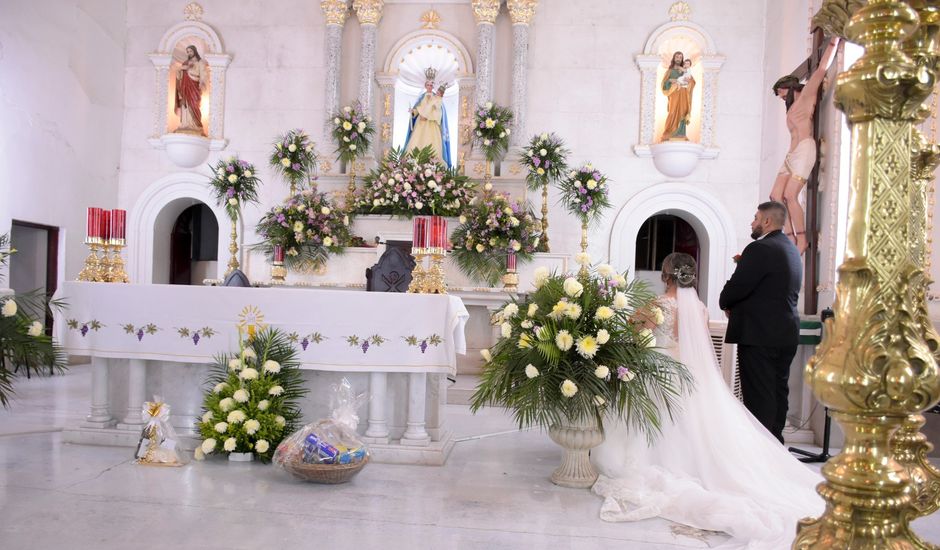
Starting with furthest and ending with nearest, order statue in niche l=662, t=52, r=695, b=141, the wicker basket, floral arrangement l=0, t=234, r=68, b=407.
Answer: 1. statue in niche l=662, t=52, r=695, b=141
2. the wicker basket
3. floral arrangement l=0, t=234, r=68, b=407

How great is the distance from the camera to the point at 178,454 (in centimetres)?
496

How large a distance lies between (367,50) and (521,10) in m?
2.50

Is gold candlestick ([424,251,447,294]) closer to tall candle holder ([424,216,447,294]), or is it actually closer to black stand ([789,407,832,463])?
tall candle holder ([424,216,447,294])

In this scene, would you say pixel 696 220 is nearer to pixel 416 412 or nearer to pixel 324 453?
pixel 416 412

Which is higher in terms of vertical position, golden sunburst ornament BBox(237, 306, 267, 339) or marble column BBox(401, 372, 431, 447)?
golden sunburst ornament BBox(237, 306, 267, 339)

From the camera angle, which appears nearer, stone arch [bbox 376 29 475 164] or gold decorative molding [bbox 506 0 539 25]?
gold decorative molding [bbox 506 0 539 25]

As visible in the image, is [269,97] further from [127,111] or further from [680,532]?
[680,532]

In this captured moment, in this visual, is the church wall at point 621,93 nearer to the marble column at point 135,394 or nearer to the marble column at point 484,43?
the marble column at point 484,43

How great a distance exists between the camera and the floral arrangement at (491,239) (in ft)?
30.2

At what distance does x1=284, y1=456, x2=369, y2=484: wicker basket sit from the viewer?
14.6 feet

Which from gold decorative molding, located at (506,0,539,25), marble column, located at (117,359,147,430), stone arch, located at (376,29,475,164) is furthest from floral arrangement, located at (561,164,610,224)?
marble column, located at (117,359,147,430)

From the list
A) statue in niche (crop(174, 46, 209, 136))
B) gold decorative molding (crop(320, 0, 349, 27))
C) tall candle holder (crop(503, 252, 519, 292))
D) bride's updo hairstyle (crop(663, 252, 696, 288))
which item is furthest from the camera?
statue in niche (crop(174, 46, 209, 136))

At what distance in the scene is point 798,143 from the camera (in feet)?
24.6

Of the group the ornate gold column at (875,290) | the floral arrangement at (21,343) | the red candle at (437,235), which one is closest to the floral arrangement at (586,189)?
the red candle at (437,235)
